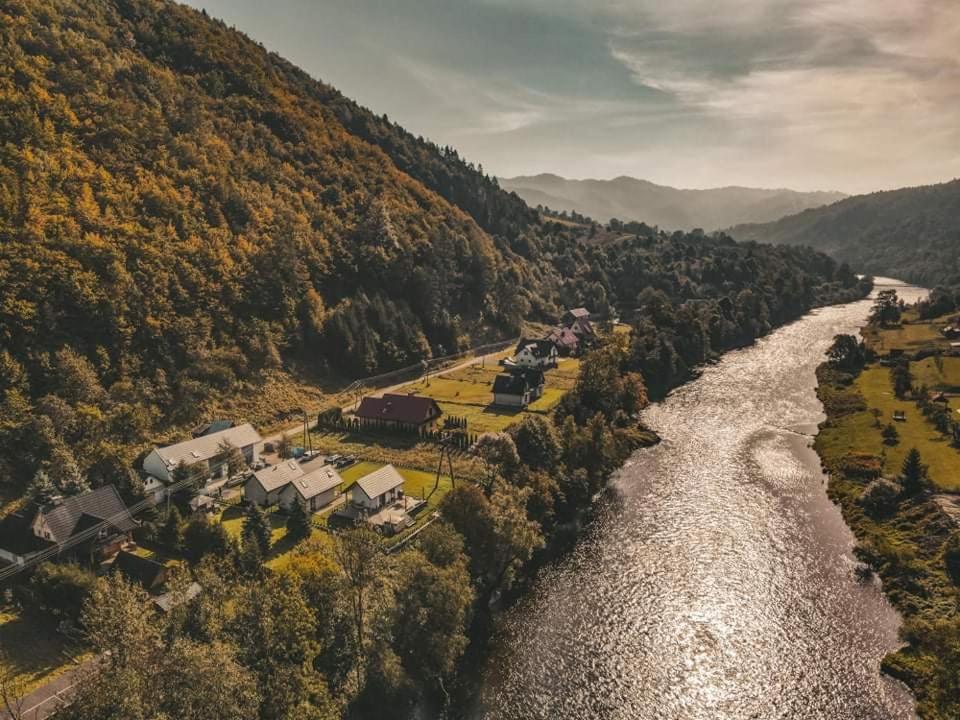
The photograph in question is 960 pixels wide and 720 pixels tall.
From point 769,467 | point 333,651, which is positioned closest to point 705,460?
point 769,467

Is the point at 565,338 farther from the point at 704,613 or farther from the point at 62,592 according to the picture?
the point at 62,592

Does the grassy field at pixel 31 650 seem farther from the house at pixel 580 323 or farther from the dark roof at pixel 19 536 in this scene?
the house at pixel 580 323

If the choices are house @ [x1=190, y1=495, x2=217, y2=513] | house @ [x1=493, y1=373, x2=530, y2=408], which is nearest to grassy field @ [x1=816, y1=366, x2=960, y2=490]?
house @ [x1=493, y1=373, x2=530, y2=408]

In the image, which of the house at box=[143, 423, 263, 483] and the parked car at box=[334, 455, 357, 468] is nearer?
the house at box=[143, 423, 263, 483]

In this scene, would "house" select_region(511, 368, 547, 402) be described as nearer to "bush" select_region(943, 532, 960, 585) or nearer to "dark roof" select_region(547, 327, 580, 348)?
"dark roof" select_region(547, 327, 580, 348)

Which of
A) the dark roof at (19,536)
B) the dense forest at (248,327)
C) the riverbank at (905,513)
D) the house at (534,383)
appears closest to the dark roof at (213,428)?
the dense forest at (248,327)
